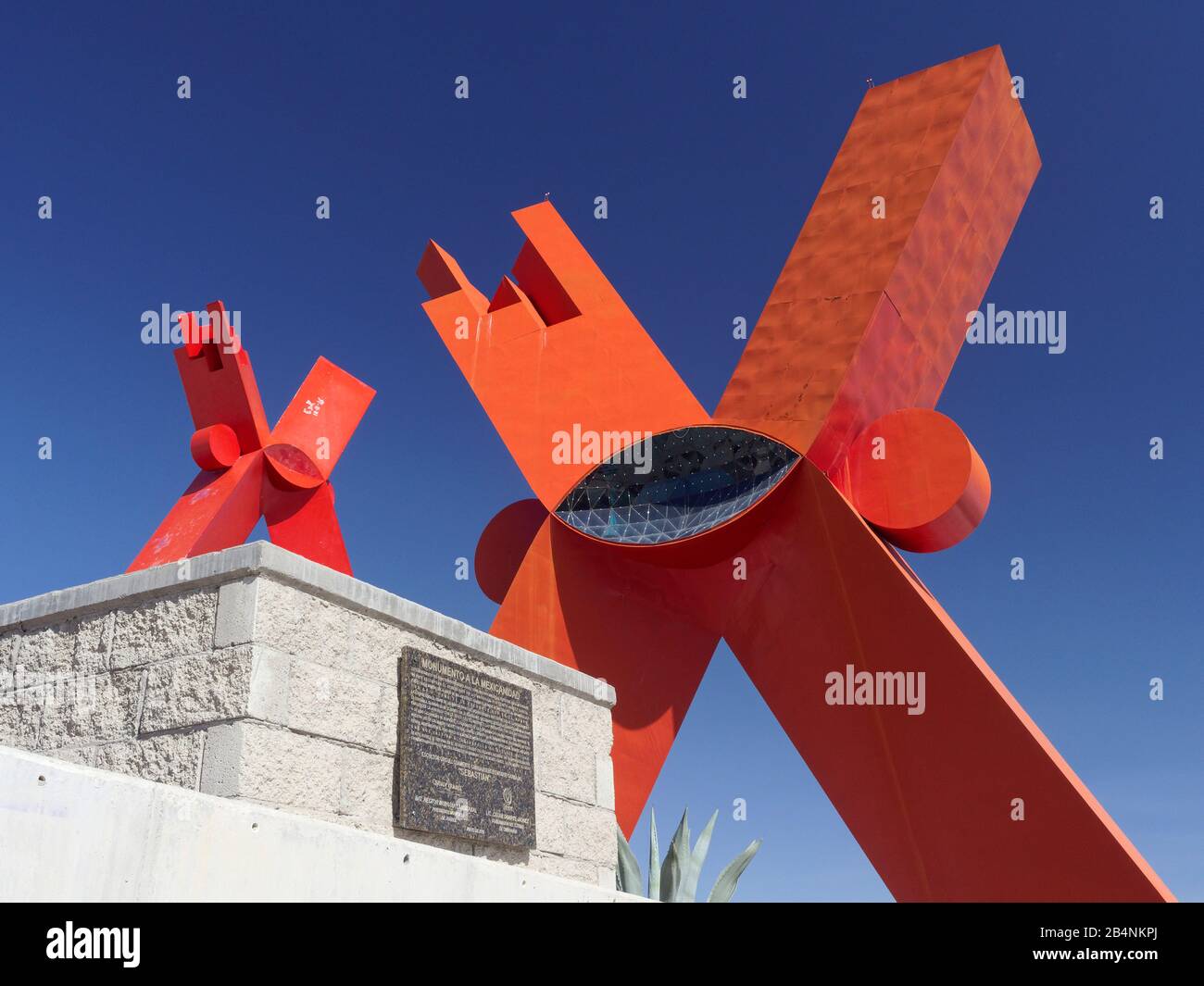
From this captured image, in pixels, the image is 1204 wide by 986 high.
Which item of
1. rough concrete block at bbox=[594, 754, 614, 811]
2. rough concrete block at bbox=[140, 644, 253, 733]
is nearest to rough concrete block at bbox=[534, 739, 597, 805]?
rough concrete block at bbox=[594, 754, 614, 811]

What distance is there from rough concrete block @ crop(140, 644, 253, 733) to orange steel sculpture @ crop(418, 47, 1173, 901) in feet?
19.9

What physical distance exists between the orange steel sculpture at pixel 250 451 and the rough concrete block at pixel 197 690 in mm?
6305

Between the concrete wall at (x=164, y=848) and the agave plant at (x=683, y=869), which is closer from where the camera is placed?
the concrete wall at (x=164, y=848)

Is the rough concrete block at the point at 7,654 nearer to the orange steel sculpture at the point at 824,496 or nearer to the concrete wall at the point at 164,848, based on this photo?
the concrete wall at the point at 164,848

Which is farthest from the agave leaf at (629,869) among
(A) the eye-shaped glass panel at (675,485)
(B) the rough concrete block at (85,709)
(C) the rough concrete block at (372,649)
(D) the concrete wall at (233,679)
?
(B) the rough concrete block at (85,709)

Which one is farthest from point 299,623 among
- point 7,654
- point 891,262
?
point 891,262

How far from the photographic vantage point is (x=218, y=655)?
3.81 meters

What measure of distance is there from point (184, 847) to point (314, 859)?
18.5 inches

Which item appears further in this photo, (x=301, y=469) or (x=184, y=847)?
(x=301, y=469)

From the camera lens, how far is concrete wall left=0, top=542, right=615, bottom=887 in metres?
3.74

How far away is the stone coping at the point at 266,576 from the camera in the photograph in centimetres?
389

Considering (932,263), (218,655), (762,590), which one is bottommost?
(218,655)
